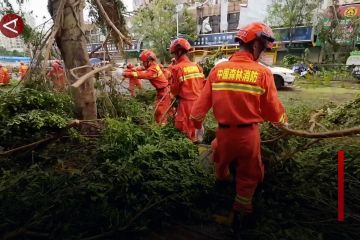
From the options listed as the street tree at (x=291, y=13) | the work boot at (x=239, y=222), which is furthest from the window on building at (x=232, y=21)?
the work boot at (x=239, y=222)

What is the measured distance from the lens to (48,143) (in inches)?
137

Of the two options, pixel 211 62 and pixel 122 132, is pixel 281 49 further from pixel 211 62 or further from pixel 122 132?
pixel 122 132

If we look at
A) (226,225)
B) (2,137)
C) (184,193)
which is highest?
(2,137)

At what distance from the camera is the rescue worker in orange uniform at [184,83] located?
4.48 metres

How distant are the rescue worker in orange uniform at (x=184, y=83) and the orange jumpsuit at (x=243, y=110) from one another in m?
1.75

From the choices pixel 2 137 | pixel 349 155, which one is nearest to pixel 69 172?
pixel 2 137

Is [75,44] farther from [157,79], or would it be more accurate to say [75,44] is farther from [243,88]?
[243,88]

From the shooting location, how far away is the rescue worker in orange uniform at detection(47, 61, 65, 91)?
429 centimetres

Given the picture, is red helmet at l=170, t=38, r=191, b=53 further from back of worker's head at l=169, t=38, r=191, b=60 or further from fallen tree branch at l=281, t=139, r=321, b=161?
fallen tree branch at l=281, t=139, r=321, b=161

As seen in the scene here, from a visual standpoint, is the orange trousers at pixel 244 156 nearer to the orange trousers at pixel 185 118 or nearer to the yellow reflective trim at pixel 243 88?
the yellow reflective trim at pixel 243 88

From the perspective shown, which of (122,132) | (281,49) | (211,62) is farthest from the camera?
(281,49)

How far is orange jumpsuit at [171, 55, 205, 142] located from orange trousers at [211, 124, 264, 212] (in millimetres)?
1767

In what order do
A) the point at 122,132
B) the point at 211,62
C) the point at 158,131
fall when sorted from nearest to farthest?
the point at 122,132 < the point at 158,131 < the point at 211,62

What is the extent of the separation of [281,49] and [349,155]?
23.2 metres
